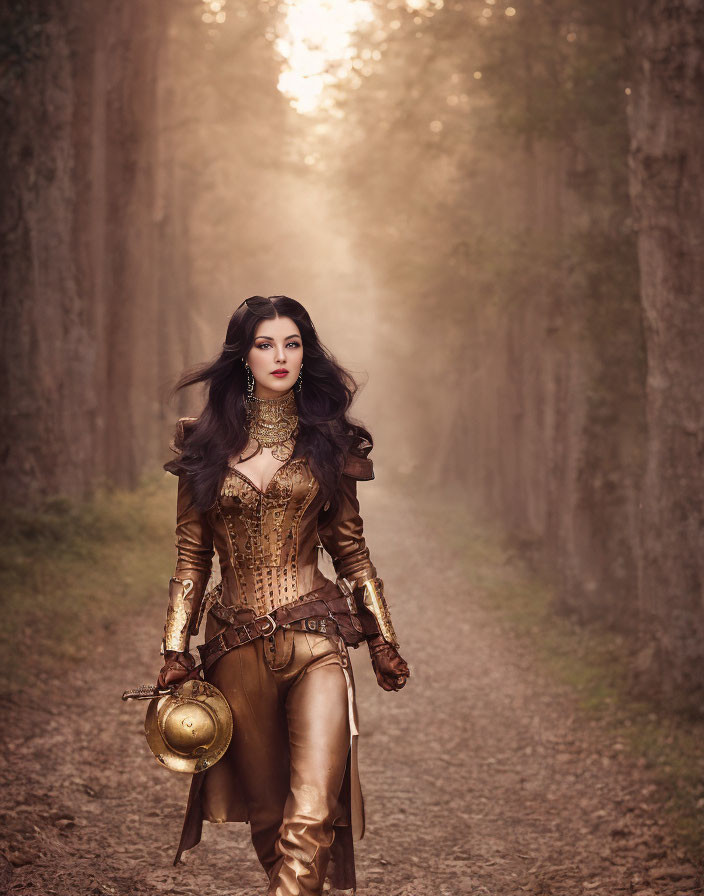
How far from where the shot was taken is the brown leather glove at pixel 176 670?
13.4ft

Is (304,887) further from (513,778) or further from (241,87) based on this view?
(241,87)

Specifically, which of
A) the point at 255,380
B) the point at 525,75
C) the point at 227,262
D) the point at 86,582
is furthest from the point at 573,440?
the point at 227,262

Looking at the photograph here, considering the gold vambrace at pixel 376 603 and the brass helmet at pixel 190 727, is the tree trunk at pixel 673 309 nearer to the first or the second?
the gold vambrace at pixel 376 603

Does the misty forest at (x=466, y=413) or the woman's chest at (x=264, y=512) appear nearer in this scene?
the woman's chest at (x=264, y=512)

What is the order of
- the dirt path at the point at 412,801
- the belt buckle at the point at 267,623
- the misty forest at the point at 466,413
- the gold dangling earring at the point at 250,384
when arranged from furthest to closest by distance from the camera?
the misty forest at the point at 466,413 < the dirt path at the point at 412,801 < the gold dangling earring at the point at 250,384 < the belt buckle at the point at 267,623

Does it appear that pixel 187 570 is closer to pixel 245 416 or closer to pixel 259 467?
pixel 259 467

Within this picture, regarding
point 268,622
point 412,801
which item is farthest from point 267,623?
point 412,801

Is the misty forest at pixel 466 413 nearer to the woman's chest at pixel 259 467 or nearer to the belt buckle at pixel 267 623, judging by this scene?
the woman's chest at pixel 259 467

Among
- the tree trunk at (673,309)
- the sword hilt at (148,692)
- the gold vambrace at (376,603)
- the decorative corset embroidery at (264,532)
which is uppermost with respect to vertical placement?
the tree trunk at (673,309)

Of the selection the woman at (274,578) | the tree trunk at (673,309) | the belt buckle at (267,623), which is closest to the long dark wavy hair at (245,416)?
the woman at (274,578)

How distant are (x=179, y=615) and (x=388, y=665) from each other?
85 cm

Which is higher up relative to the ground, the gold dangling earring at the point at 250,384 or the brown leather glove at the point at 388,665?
the gold dangling earring at the point at 250,384

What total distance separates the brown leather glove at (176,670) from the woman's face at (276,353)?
1131mm

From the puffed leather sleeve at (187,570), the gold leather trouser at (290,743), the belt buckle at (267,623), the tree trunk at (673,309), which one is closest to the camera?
the gold leather trouser at (290,743)
